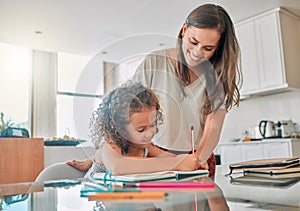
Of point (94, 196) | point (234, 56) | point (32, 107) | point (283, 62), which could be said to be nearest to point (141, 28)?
point (283, 62)

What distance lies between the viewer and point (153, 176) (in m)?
0.56

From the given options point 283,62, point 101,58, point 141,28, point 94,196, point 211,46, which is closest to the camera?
point 94,196

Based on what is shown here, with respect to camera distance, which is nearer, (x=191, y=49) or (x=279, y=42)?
(x=191, y=49)

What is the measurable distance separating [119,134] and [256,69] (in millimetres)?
3235

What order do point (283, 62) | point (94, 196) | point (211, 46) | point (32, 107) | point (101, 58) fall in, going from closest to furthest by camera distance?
1. point (94, 196)
2. point (101, 58)
3. point (211, 46)
4. point (283, 62)
5. point (32, 107)

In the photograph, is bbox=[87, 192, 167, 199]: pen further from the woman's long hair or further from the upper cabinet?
the upper cabinet

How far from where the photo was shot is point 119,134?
580 millimetres

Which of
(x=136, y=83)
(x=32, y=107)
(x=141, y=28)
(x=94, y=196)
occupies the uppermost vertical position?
(x=141, y=28)

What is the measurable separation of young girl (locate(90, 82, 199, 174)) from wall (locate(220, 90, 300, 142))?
2.80 meters

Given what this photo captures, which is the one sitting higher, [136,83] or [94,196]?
[136,83]

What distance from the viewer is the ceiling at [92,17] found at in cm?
327

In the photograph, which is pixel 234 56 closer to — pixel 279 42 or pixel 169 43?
pixel 169 43

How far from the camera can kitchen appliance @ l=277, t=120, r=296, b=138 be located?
3.27m

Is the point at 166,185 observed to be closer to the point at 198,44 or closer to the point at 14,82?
the point at 198,44
